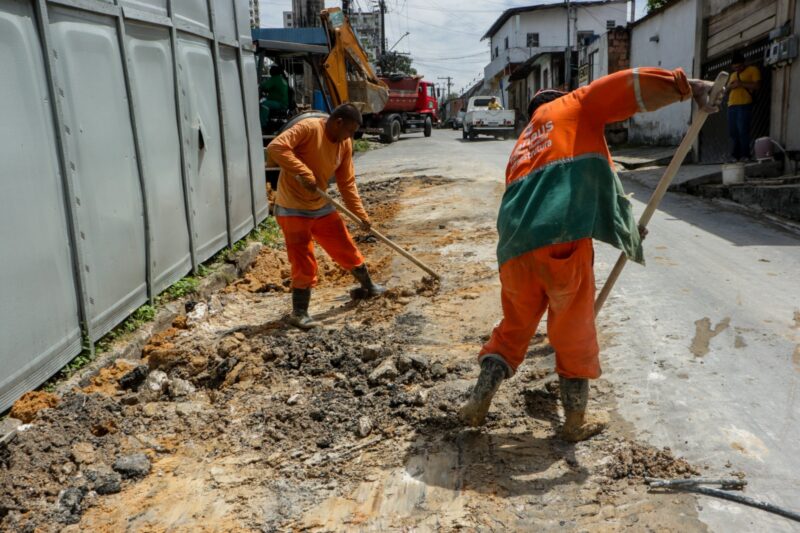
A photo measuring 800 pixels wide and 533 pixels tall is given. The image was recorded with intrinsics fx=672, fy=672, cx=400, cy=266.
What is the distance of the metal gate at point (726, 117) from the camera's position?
12.1 m

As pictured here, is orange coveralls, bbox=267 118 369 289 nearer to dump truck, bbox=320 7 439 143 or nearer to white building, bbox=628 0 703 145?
dump truck, bbox=320 7 439 143

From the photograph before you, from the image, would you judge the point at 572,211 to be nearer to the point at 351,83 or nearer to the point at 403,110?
the point at 351,83

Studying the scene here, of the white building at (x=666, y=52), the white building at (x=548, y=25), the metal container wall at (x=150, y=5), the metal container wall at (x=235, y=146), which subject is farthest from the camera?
the white building at (x=548, y=25)

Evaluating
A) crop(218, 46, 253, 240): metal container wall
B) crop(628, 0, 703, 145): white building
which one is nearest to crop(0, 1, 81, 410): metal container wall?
crop(218, 46, 253, 240): metal container wall

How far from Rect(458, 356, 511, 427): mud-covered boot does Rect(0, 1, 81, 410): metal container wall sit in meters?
2.39

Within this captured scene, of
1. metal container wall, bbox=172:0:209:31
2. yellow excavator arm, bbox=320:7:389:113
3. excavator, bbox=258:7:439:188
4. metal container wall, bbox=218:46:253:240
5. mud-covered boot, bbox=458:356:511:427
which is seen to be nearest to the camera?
mud-covered boot, bbox=458:356:511:427

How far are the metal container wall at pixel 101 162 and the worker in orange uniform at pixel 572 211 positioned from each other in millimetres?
2828

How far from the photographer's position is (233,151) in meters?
7.82

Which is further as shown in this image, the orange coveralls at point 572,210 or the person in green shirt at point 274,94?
the person in green shirt at point 274,94

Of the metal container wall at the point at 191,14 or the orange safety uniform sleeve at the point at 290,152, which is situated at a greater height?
the metal container wall at the point at 191,14

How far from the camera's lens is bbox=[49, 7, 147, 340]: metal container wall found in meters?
4.24

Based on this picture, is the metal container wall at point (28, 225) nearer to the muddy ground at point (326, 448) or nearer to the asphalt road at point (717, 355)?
the muddy ground at point (326, 448)

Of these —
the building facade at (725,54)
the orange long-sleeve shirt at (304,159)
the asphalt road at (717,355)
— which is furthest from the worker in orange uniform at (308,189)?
the building facade at (725,54)

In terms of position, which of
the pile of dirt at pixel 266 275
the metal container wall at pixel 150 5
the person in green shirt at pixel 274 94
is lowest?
the pile of dirt at pixel 266 275
